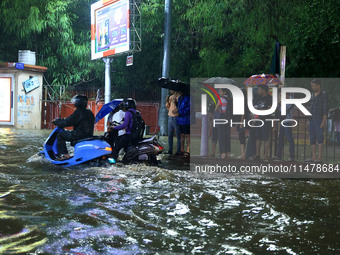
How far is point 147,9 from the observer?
2453 cm

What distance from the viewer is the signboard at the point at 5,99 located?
24828mm

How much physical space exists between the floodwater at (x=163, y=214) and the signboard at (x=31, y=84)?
17848 millimetres

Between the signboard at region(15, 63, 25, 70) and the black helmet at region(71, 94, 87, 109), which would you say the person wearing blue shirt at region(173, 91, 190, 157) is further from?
the signboard at region(15, 63, 25, 70)

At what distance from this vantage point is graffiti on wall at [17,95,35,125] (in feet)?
81.7

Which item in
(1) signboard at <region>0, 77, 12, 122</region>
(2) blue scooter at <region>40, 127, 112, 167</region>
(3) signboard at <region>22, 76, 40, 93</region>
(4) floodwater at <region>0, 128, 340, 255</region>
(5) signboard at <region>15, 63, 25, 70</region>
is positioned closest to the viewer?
(4) floodwater at <region>0, 128, 340, 255</region>

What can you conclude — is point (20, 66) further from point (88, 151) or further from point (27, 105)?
point (88, 151)

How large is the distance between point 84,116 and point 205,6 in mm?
14220

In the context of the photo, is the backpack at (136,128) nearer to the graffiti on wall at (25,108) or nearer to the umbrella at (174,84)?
the umbrella at (174,84)

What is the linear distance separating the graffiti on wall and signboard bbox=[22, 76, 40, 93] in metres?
0.42

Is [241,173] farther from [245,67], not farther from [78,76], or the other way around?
[78,76]

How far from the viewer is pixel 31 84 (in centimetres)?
2534

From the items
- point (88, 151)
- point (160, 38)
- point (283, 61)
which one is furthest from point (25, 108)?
point (88, 151)

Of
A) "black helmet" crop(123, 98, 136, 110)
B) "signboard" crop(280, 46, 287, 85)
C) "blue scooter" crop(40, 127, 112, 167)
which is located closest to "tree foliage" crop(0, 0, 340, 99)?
"signboard" crop(280, 46, 287, 85)

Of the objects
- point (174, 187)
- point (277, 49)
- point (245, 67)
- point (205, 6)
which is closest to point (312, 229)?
point (174, 187)
